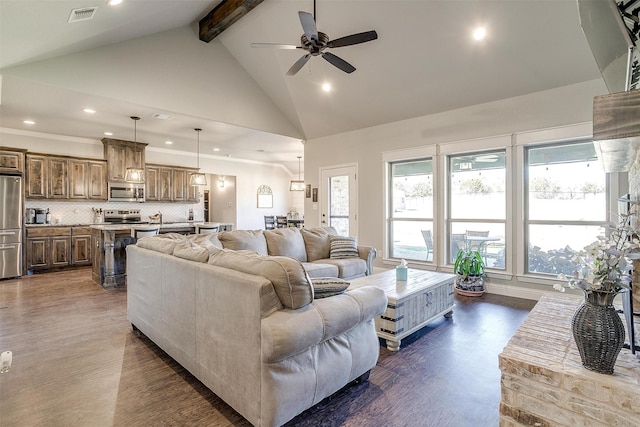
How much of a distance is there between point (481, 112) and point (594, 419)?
14.6ft

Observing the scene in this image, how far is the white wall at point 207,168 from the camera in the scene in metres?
6.53

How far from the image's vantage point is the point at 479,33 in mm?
3760

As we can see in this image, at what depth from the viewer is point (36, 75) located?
3910 mm

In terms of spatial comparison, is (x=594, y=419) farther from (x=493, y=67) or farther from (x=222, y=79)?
(x=222, y=79)

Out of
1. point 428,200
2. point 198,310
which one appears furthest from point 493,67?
point 198,310

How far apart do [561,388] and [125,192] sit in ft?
27.5

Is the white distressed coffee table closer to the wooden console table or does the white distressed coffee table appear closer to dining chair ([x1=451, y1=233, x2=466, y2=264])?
the wooden console table

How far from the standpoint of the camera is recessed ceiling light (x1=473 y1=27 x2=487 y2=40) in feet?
12.2

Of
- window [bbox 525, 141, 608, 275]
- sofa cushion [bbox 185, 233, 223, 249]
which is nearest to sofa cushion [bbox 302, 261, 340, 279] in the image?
sofa cushion [bbox 185, 233, 223, 249]

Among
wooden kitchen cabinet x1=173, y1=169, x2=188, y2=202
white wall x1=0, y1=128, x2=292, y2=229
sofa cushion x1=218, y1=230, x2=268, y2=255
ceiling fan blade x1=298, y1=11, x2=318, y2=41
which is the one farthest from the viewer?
wooden kitchen cabinet x1=173, y1=169, x2=188, y2=202

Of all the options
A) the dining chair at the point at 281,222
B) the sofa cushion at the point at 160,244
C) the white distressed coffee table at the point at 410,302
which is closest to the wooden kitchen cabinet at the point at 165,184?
the dining chair at the point at 281,222

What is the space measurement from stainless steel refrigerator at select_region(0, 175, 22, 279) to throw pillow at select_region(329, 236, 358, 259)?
18.4ft

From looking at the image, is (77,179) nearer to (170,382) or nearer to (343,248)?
(343,248)

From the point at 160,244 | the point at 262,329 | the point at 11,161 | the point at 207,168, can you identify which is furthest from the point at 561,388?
the point at 207,168
